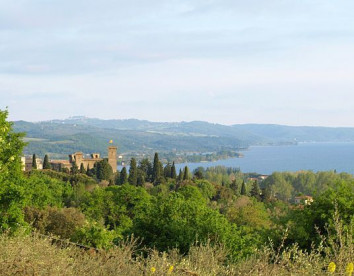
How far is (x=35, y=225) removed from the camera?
77.7ft

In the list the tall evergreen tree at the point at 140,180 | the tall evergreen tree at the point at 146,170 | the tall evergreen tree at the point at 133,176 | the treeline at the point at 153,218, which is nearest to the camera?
the treeline at the point at 153,218

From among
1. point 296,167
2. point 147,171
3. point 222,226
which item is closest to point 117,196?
point 222,226

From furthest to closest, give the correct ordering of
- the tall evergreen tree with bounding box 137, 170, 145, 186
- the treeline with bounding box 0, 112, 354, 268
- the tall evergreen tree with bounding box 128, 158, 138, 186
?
the tall evergreen tree with bounding box 128, 158, 138, 186, the tall evergreen tree with bounding box 137, 170, 145, 186, the treeline with bounding box 0, 112, 354, 268

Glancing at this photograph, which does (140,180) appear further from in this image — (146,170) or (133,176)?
(146,170)

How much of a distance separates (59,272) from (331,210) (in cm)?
1169

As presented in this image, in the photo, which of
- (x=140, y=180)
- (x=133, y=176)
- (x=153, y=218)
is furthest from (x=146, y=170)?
(x=153, y=218)

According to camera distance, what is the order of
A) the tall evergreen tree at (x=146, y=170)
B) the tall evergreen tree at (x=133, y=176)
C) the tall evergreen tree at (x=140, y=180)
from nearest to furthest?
the tall evergreen tree at (x=140, y=180) < the tall evergreen tree at (x=133, y=176) < the tall evergreen tree at (x=146, y=170)

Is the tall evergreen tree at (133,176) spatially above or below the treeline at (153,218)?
below

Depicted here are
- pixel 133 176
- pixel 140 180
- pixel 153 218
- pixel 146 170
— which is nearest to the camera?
pixel 153 218

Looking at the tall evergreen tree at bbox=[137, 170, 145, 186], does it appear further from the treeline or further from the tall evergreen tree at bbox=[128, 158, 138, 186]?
the treeline

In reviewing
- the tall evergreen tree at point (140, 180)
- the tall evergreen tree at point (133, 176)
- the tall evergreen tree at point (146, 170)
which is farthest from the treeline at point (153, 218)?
the tall evergreen tree at point (146, 170)

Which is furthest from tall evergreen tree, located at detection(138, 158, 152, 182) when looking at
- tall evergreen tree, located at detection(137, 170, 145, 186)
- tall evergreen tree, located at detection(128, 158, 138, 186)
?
tall evergreen tree, located at detection(128, 158, 138, 186)

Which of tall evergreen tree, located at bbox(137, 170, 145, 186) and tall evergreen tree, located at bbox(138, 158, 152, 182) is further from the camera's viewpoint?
tall evergreen tree, located at bbox(138, 158, 152, 182)

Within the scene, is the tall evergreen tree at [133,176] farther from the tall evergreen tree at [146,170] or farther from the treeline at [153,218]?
the treeline at [153,218]
